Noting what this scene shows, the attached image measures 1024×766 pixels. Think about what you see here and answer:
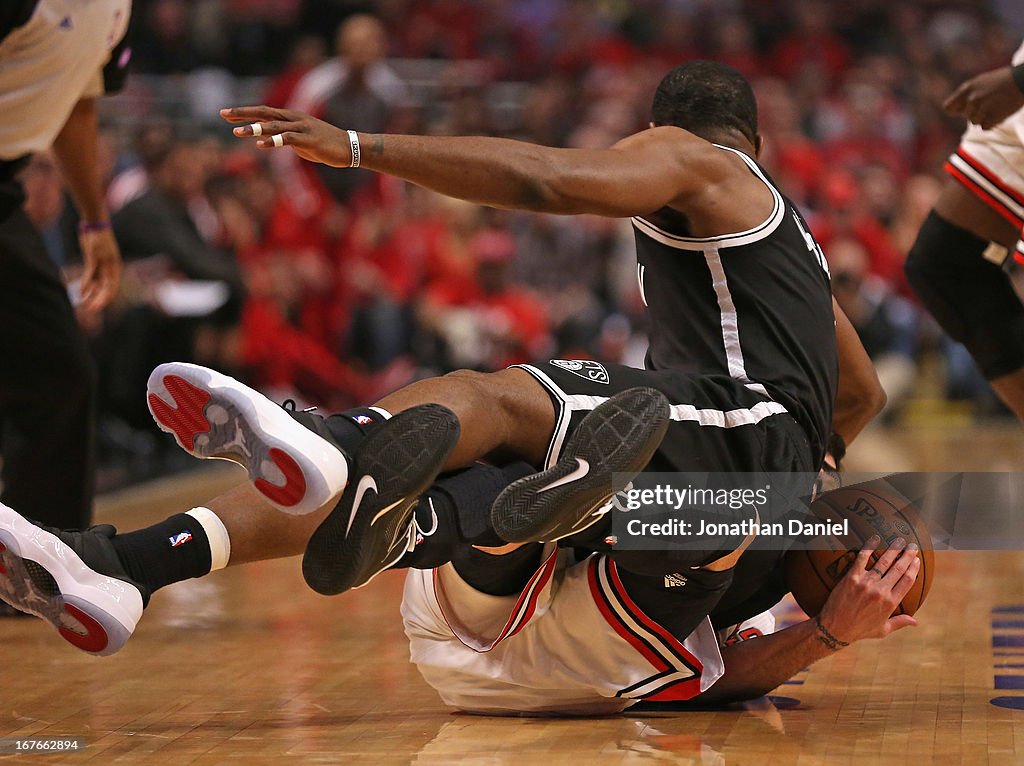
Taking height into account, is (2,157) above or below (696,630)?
above

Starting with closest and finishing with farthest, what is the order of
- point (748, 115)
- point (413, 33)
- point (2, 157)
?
1. point (748, 115)
2. point (2, 157)
3. point (413, 33)

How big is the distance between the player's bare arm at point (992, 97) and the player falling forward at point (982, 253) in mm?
497

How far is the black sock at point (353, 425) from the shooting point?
2.62 meters

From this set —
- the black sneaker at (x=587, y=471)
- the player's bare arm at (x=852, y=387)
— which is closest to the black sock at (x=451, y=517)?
the black sneaker at (x=587, y=471)

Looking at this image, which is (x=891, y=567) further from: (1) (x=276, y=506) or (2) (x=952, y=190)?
(2) (x=952, y=190)

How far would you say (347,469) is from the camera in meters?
2.52

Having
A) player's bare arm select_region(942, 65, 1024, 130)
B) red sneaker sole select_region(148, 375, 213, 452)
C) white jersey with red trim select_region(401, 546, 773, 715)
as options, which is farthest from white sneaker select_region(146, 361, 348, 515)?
player's bare arm select_region(942, 65, 1024, 130)

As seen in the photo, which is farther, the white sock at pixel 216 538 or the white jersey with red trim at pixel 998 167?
the white jersey with red trim at pixel 998 167

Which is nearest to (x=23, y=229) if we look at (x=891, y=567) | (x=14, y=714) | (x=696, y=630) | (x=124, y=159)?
(x=14, y=714)

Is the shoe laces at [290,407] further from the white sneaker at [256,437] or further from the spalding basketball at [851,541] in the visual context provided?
the spalding basketball at [851,541]

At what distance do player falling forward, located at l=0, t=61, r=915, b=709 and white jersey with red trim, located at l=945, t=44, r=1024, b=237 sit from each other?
5.00 ft

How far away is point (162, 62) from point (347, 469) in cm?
1119

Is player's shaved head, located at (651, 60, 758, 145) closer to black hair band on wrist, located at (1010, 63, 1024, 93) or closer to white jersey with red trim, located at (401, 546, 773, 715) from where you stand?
white jersey with red trim, located at (401, 546, 773, 715)

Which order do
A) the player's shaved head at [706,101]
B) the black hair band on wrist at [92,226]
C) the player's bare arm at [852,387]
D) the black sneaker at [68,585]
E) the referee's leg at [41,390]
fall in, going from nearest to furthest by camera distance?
1. the black sneaker at [68,585]
2. the player's shaved head at [706,101]
3. the player's bare arm at [852,387]
4. the referee's leg at [41,390]
5. the black hair band on wrist at [92,226]
